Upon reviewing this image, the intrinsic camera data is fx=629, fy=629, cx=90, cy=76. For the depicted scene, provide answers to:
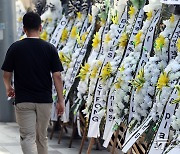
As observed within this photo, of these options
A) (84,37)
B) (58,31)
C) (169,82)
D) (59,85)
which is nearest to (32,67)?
(59,85)

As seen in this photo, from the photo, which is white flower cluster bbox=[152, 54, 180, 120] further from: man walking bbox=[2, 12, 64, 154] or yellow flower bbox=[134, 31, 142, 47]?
man walking bbox=[2, 12, 64, 154]

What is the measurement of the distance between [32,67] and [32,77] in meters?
0.11

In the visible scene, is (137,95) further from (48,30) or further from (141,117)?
(48,30)

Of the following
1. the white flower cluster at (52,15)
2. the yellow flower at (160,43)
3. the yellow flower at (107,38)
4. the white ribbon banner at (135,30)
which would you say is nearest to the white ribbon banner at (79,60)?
the yellow flower at (107,38)

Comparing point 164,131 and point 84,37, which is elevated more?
point 84,37

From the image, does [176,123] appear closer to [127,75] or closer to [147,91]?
[147,91]

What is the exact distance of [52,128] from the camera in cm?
1065

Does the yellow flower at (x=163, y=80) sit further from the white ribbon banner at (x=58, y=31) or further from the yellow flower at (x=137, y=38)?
the white ribbon banner at (x=58, y=31)

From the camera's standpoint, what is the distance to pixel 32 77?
6.78 meters

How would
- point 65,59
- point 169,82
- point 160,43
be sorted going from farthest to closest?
1. point 65,59
2. point 160,43
3. point 169,82

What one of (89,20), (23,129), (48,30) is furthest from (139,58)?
(48,30)

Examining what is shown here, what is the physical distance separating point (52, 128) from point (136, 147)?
357 cm

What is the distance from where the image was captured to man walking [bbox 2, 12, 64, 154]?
22.2ft

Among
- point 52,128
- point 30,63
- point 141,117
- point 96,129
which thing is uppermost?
point 30,63
